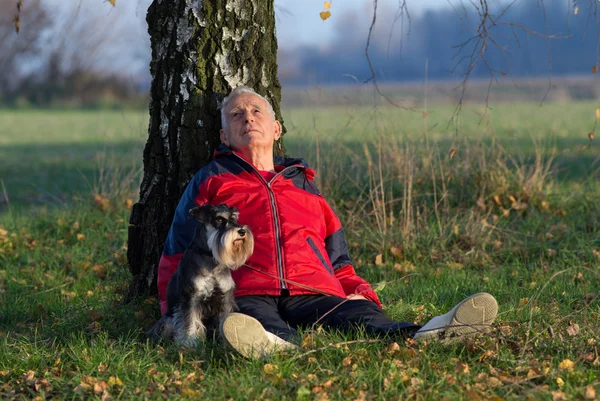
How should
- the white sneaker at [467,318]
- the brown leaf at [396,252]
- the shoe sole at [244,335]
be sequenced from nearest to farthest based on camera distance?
the shoe sole at [244,335] < the white sneaker at [467,318] < the brown leaf at [396,252]

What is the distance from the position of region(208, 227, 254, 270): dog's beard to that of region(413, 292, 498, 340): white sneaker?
109 centimetres

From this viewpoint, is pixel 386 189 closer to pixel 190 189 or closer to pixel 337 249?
pixel 337 249

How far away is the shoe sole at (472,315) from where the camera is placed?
4.10 meters

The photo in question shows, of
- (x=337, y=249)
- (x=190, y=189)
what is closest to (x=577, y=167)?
(x=337, y=249)

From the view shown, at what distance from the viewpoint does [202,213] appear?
425cm

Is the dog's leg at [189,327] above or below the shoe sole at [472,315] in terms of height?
below

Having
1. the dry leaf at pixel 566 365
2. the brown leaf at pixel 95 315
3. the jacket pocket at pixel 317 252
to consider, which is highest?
the jacket pocket at pixel 317 252

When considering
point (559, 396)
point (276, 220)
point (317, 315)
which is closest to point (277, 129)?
point (276, 220)

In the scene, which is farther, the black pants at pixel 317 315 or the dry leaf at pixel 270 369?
the black pants at pixel 317 315

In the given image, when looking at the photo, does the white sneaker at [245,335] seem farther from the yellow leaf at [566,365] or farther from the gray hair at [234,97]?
the gray hair at [234,97]

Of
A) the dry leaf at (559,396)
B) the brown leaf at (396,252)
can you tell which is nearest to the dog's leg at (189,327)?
the dry leaf at (559,396)

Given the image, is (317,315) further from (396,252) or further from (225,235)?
(396,252)

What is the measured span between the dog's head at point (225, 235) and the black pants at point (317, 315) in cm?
36

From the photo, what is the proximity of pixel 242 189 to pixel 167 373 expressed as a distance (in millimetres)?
1322
